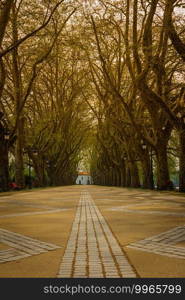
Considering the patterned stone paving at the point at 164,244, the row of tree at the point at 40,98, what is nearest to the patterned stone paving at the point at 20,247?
the patterned stone paving at the point at 164,244

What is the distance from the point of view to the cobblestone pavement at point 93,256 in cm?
436

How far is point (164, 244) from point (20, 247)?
221cm

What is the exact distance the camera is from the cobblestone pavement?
14.3 ft

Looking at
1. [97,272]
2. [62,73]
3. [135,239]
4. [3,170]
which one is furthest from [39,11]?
[62,73]

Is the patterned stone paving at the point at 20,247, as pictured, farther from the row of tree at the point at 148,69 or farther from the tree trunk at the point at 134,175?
the tree trunk at the point at 134,175

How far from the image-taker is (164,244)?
6.12 meters

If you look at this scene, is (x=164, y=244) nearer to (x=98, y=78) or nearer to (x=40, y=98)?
(x=98, y=78)

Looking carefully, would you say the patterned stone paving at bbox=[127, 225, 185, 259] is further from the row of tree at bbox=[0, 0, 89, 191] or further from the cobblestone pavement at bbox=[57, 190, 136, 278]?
the row of tree at bbox=[0, 0, 89, 191]

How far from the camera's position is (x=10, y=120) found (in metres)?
33.6

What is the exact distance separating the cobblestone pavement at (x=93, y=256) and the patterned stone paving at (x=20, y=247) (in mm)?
401

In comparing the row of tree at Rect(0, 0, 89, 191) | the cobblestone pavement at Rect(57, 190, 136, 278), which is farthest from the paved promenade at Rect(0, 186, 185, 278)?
the row of tree at Rect(0, 0, 89, 191)

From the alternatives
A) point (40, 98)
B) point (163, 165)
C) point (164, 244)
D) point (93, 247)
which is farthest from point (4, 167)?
point (164, 244)

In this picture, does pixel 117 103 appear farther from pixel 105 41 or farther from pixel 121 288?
pixel 121 288

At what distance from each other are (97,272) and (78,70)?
3741 centimetres
